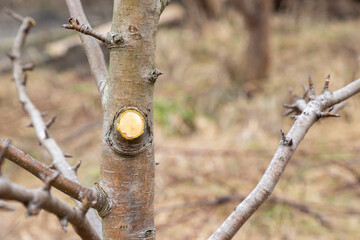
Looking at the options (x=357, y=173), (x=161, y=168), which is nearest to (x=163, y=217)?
(x=161, y=168)

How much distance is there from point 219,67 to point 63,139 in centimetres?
191


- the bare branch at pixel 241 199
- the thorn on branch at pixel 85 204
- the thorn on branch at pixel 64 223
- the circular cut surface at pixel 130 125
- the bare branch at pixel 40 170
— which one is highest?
the bare branch at pixel 241 199

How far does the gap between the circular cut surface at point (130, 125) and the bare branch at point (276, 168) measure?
0.24 m

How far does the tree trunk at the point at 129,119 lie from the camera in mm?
720

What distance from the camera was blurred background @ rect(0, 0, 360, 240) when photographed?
2471 millimetres

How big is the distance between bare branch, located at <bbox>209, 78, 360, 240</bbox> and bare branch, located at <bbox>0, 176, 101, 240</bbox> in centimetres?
26

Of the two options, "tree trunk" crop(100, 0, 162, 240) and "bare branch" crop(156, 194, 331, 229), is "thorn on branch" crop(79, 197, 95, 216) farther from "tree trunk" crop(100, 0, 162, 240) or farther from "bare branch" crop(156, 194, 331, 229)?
"bare branch" crop(156, 194, 331, 229)

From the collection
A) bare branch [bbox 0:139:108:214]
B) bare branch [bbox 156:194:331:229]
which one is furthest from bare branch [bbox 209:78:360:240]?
bare branch [bbox 156:194:331:229]

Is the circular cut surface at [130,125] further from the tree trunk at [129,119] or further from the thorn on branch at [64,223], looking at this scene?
the thorn on branch at [64,223]

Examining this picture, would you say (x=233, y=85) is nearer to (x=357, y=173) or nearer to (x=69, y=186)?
(x=357, y=173)

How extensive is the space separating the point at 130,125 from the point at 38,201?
237 millimetres

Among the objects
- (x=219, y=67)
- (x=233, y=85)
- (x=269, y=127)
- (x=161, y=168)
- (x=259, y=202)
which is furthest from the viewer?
(x=219, y=67)

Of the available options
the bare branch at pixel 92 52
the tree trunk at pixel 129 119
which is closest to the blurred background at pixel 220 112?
the bare branch at pixel 92 52

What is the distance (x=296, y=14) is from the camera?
5477 mm
